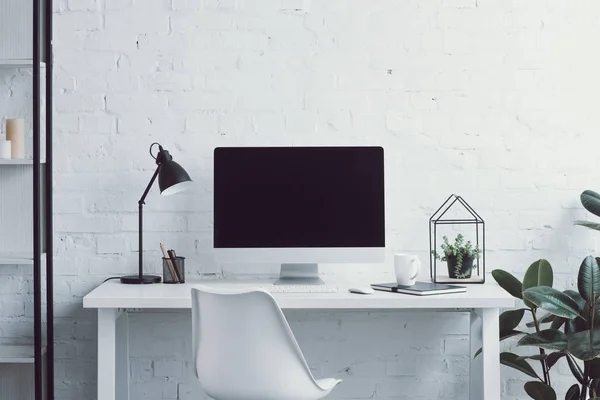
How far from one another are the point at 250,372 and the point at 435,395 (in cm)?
116

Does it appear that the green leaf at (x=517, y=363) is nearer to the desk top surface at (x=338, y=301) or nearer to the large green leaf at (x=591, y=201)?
the desk top surface at (x=338, y=301)

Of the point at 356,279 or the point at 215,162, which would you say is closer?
the point at 215,162

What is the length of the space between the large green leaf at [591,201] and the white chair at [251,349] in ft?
4.26

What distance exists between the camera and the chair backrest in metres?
2.19

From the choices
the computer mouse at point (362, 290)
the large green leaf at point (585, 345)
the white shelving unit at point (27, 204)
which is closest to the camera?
the large green leaf at point (585, 345)

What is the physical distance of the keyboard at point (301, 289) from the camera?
2.67 m

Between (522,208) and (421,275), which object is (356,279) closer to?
(421,275)

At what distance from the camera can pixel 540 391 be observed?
2805 millimetres

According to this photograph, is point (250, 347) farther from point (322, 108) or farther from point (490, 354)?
point (322, 108)

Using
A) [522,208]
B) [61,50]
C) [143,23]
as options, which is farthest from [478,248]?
[61,50]

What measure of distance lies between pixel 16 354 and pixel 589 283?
81.4 inches

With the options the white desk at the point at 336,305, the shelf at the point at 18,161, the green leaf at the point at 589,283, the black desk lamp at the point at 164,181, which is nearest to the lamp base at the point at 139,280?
the black desk lamp at the point at 164,181

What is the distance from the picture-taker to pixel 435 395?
313cm

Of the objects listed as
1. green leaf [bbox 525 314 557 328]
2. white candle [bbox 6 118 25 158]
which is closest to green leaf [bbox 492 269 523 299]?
green leaf [bbox 525 314 557 328]
